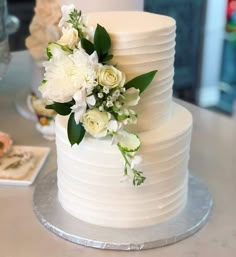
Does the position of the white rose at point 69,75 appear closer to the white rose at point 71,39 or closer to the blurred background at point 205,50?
the white rose at point 71,39

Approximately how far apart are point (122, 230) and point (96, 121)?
20 centimetres

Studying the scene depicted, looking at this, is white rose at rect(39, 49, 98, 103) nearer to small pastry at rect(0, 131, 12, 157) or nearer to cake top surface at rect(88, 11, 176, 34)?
cake top surface at rect(88, 11, 176, 34)

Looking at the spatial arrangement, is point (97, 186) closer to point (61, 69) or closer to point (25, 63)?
point (61, 69)

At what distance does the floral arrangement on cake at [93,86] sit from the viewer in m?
0.84

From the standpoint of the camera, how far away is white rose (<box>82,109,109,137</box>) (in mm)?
856

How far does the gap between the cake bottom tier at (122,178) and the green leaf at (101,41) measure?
14cm

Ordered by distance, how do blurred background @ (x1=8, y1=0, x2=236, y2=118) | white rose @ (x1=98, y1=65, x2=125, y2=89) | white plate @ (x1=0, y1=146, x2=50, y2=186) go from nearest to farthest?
white rose @ (x1=98, y1=65, x2=125, y2=89) → white plate @ (x1=0, y1=146, x2=50, y2=186) → blurred background @ (x1=8, y1=0, x2=236, y2=118)

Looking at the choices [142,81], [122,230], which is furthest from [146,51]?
[122,230]

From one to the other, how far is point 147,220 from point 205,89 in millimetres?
2397

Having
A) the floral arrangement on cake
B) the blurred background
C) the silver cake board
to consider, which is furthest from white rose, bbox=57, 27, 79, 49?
the blurred background

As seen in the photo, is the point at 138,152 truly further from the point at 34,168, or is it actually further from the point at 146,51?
the point at 34,168

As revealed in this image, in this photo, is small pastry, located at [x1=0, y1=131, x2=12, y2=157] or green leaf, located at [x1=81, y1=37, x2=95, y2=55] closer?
green leaf, located at [x1=81, y1=37, x2=95, y2=55]

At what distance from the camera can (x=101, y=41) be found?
85cm

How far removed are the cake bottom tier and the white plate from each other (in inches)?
5.2
